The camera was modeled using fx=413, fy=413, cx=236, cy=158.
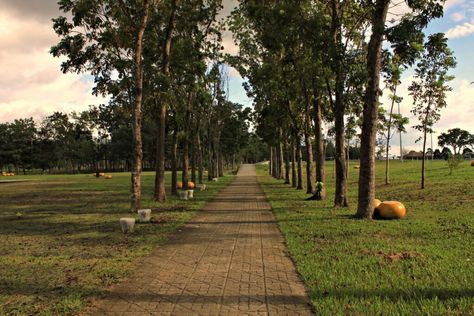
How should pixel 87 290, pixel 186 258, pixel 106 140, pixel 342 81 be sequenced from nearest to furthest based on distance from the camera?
1. pixel 87 290
2. pixel 186 258
3. pixel 342 81
4. pixel 106 140

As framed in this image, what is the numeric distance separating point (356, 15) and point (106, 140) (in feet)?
304

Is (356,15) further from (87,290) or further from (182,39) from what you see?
(87,290)

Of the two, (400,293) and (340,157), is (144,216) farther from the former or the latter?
(400,293)

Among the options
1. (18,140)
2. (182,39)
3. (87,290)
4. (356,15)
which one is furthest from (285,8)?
(18,140)

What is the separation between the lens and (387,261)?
7.42 m

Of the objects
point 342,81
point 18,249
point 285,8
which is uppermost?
point 285,8

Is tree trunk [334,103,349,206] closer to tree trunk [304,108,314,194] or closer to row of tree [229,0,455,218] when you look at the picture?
row of tree [229,0,455,218]

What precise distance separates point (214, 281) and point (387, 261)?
3185 mm

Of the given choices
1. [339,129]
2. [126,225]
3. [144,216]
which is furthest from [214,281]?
[339,129]

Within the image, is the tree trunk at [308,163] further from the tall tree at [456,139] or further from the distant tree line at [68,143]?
the tall tree at [456,139]

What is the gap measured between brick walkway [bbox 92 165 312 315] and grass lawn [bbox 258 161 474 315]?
373mm

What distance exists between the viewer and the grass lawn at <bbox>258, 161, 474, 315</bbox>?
526 centimetres

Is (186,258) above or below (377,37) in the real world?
below

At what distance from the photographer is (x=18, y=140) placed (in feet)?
300
